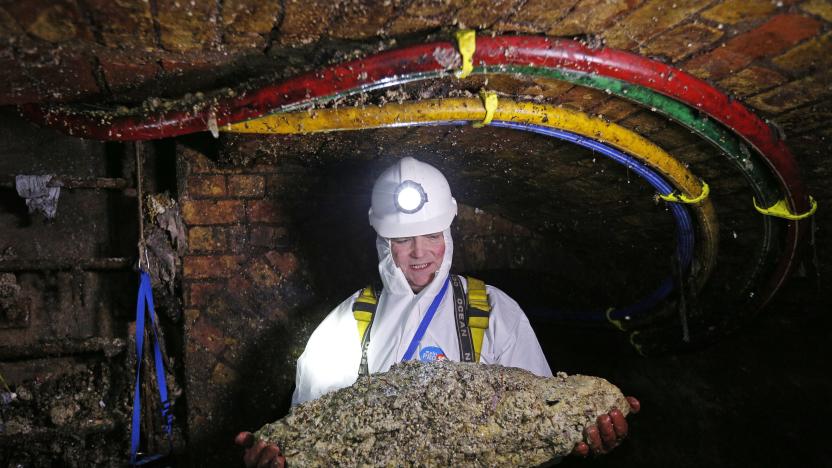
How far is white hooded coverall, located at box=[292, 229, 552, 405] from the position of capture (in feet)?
6.89

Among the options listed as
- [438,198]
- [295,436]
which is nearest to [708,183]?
[438,198]

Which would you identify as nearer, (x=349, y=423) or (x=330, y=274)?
(x=349, y=423)

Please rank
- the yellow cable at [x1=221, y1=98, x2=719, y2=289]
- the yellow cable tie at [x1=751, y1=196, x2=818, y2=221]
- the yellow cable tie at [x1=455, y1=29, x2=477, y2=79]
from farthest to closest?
the yellow cable tie at [x1=751, y1=196, x2=818, y2=221] < the yellow cable at [x1=221, y1=98, x2=719, y2=289] < the yellow cable tie at [x1=455, y1=29, x2=477, y2=79]

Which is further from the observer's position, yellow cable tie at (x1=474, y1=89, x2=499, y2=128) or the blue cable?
the blue cable

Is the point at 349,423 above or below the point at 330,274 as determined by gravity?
below

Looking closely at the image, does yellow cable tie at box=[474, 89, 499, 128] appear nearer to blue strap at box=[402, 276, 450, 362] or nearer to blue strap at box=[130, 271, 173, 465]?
blue strap at box=[402, 276, 450, 362]

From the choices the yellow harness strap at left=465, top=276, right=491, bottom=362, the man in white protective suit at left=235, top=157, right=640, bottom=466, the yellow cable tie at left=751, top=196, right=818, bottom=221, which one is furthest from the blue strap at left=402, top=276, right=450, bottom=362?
the yellow cable tie at left=751, top=196, right=818, bottom=221

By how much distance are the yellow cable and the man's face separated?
2.48ft

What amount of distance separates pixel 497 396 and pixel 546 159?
3.40 ft

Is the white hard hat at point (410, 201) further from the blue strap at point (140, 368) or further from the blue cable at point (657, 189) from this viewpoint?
the blue strap at point (140, 368)

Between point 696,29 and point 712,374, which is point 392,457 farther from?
point 712,374

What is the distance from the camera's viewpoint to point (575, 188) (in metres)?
2.29

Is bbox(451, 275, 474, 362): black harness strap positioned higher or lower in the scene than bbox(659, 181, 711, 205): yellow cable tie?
lower

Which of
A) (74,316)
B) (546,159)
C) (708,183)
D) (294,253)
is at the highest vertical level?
(546,159)
